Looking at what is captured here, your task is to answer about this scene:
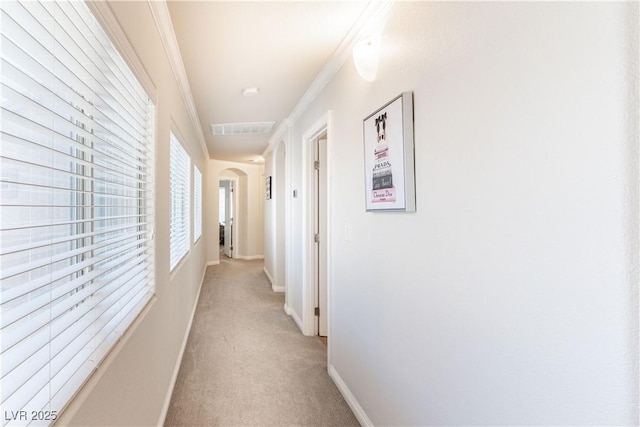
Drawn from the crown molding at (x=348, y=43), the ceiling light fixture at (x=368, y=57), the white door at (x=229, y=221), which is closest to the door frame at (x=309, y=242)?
the crown molding at (x=348, y=43)

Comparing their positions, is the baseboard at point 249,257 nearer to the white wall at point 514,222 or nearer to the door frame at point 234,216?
the door frame at point 234,216

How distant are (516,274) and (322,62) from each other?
2002 millimetres

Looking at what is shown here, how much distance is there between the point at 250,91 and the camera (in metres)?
2.89

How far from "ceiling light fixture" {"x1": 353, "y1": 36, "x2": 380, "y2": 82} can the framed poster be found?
252mm

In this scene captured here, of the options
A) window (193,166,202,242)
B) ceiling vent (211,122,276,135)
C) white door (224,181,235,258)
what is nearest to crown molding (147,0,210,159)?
ceiling vent (211,122,276,135)

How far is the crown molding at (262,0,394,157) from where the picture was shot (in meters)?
1.64

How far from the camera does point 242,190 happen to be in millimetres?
8016

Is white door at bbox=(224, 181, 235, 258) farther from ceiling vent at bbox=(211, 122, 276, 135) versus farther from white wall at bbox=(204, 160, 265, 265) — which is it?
ceiling vent at bbox=(211, 122, 276, 135)

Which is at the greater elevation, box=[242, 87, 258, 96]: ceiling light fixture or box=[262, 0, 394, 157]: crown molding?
box=[242, 87, 258, 96]: ceiling light fixture

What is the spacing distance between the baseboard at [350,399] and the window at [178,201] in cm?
145

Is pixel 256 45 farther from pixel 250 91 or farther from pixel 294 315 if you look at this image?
pixel 294 315

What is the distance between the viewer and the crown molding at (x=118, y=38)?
3.07 ft

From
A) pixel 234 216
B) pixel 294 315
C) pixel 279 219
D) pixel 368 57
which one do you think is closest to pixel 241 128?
pixel 279 219

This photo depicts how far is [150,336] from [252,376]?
3.58 ft
